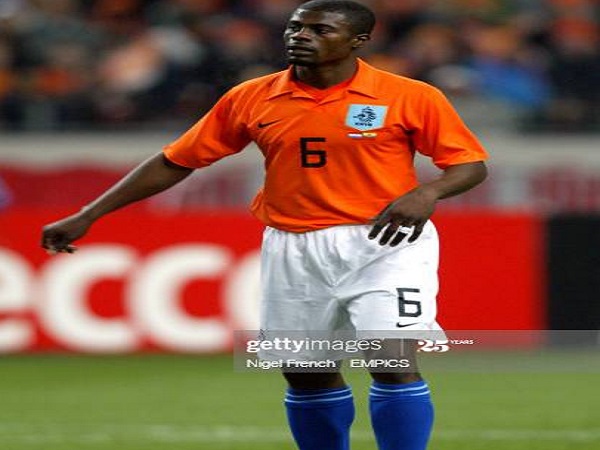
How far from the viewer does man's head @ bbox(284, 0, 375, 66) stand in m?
6.41

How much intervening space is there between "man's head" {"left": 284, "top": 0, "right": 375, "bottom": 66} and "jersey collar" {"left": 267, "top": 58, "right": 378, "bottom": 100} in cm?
12

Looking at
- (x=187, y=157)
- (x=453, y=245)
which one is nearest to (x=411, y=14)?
(x=453, y=245)

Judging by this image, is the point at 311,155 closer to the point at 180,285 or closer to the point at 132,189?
the point at 132,189

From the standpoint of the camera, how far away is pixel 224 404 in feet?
34.1

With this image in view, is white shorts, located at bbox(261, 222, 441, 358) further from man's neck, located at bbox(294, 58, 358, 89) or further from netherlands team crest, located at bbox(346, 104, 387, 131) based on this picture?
→ man's neck, located at bbox(294, 58, 358, 89)

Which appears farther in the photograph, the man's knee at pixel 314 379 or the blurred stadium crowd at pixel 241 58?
the blurred stadium crowd at pixel 241 58

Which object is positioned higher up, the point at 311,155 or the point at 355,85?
the point at 355,85

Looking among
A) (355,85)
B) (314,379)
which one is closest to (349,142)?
(355,85)

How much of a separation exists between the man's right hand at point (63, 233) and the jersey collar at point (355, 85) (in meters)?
0.90

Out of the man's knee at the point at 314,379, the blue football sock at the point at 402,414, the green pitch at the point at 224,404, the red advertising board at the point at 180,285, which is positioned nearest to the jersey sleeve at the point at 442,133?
the blue football sock at the point at 402,414

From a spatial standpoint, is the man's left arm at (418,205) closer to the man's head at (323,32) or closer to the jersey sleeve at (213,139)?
the man's head at (323,32)

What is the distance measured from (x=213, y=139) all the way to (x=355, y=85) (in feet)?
2.11

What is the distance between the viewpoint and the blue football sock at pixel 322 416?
674 cm

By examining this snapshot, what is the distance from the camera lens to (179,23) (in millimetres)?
15992
